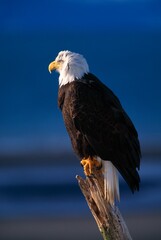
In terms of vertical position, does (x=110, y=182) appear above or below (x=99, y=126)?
below

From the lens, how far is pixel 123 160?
1.97 m

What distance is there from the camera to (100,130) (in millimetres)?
2064

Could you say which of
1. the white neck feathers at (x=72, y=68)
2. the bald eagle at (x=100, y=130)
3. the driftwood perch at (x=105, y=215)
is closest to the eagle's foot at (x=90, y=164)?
the bald eagle at (x=100, y=130)

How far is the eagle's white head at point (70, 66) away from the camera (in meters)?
2.20

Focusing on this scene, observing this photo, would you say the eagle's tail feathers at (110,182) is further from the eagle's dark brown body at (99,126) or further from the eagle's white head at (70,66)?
the eagle's white head at (70,66)

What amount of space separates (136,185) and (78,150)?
34 cm

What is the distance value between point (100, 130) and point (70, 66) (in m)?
0.38

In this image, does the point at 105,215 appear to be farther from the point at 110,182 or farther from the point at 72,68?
the point at 72,68

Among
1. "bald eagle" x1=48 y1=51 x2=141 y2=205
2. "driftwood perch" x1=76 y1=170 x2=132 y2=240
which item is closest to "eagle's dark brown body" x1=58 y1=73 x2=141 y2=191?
"bald eagle" x1=48 y1=51 x2=141 y2=205

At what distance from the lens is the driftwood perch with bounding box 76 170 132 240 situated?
72.9 inches

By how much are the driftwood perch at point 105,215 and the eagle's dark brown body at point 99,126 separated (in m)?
0.17

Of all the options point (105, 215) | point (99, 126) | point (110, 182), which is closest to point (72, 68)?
point (99, 126)

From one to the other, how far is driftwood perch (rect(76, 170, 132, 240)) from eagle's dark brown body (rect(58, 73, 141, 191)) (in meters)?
0.17

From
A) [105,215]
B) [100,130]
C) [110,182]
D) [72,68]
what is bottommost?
[105,215]
